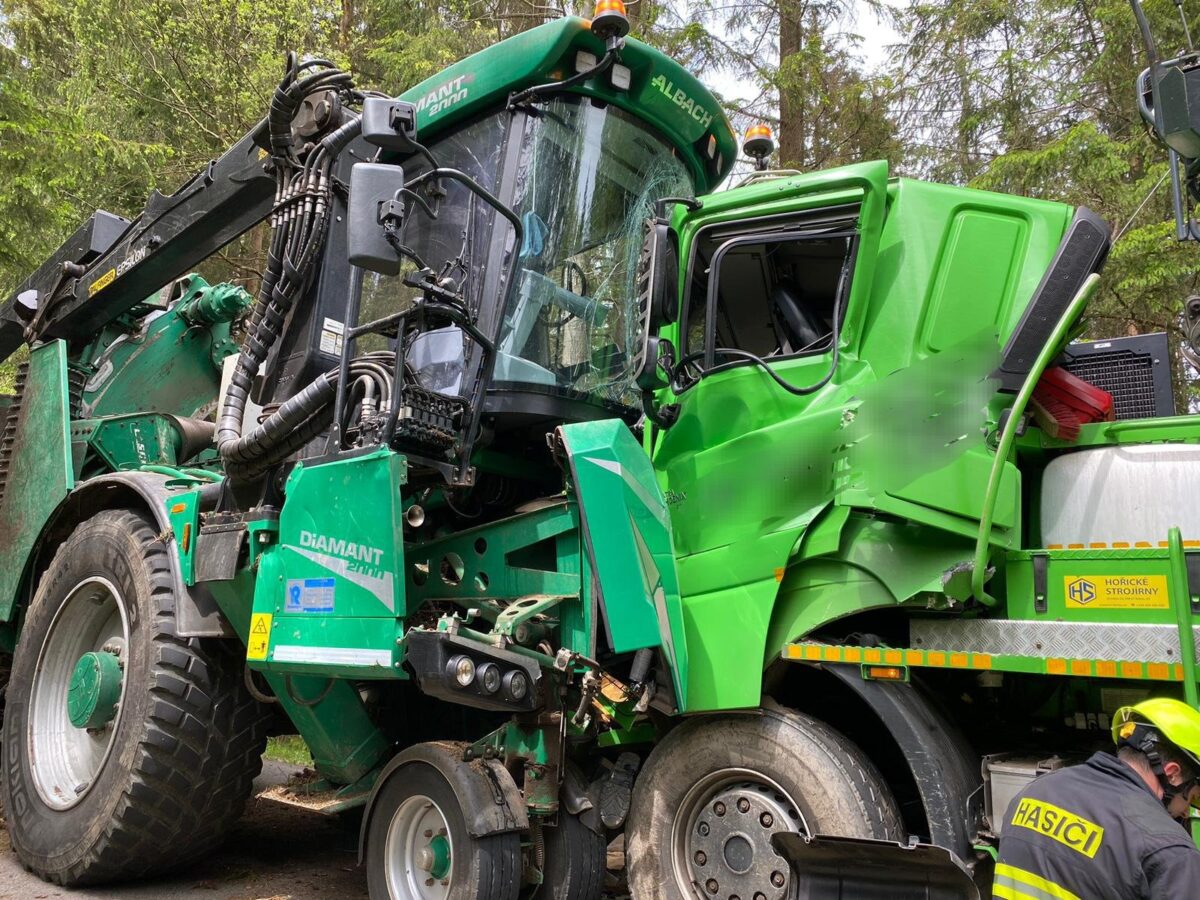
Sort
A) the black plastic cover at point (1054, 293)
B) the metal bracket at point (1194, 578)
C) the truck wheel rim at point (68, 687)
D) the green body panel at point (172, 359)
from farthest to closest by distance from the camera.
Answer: the green body panel at point (172, 359), the truck wheel rim at point (68, 687), the black plastic cover at point (1054, 293), the metal bracket at point (1194, 578)

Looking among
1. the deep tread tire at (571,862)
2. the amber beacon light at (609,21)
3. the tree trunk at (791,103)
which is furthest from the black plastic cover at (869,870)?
the tree trunk at (791,103)

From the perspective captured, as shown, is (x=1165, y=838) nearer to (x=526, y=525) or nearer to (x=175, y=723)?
(x=526, y=525)

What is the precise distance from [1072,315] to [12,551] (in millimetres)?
5694

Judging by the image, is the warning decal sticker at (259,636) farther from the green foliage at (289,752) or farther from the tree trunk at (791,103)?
the tree trunk at (791,103)

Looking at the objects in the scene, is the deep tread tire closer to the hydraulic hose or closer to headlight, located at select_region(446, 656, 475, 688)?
headlight, located at select_region(446, 656, 475, 688)

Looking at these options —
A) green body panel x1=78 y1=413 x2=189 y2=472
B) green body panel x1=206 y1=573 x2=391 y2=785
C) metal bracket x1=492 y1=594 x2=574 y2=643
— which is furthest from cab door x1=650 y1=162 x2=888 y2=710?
green body panel x1=78 y1=413 x2=189 y2=472

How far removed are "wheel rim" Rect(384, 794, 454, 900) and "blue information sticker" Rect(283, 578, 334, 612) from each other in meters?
0.85

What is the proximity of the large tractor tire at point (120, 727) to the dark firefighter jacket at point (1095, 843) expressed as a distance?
3583 millimetres

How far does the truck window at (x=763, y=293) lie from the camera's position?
4.15 meters

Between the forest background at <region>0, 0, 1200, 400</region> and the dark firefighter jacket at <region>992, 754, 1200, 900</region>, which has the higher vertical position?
the forest background at <region>0, 0, 1200, 400</region>

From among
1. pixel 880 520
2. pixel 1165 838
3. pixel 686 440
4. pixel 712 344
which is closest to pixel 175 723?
pixel 686 440

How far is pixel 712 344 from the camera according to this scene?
4262 mm

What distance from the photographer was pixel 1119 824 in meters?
2.46

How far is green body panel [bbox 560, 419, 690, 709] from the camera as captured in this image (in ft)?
12.4
